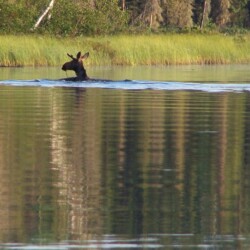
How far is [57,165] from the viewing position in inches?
441

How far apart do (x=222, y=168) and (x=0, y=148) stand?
98.1 inches

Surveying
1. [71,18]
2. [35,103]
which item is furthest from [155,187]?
[71,18]

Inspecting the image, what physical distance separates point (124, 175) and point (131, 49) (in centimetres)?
3165

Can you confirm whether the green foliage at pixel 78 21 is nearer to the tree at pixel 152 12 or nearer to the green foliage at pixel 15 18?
the green foliage at pixel 15 18

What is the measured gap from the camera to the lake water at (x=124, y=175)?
26.0 feet

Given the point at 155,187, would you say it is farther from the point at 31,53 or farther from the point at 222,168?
the point at 31,53

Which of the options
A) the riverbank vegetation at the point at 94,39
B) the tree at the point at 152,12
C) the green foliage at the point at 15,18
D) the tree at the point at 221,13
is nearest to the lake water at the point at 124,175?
the riverbank vegetation at the point at 94,39

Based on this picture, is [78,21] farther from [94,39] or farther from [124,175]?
[124,175]

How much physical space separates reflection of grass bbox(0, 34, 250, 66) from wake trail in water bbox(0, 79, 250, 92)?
10.2m

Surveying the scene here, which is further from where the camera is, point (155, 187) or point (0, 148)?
point (0, 148)

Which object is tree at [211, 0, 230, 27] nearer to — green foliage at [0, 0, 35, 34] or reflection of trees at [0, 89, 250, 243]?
green foliage at [0, 0, 35, 34]

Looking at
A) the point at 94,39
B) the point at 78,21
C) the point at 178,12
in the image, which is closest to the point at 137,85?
the point at 94,39

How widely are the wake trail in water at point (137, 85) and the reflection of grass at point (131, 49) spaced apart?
10.2 metres

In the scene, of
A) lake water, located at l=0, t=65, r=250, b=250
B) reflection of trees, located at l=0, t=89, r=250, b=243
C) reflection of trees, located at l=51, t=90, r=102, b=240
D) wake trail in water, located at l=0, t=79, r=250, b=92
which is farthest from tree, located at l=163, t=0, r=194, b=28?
reflection of trees, located at l=51, t=90, r=102, b=240
